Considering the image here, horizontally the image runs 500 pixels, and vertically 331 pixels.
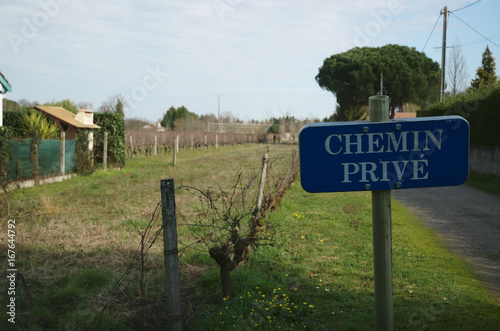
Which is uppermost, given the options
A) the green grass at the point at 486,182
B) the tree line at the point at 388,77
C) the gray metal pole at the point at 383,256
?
the tree line at the point at 388,77

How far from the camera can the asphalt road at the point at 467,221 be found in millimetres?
6192

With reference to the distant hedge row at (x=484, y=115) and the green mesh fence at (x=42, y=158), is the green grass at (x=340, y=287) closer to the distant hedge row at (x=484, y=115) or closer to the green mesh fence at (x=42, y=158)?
the green mesh fence at (x=42, y=158)

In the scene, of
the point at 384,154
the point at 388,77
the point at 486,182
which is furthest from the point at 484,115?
the point at 388,77

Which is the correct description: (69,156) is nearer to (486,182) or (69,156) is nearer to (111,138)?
(111,138)

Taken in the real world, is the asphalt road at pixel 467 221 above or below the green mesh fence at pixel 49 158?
below

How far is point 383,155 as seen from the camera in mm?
1975

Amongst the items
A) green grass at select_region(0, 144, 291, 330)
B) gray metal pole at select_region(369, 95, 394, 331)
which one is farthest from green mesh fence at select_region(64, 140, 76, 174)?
gray metal pole at select_region(369, 95, 394, 331)

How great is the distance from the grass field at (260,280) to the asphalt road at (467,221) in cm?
27

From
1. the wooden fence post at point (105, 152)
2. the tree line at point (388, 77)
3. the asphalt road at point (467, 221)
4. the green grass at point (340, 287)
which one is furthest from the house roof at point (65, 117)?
the tree line at point (388, 77)

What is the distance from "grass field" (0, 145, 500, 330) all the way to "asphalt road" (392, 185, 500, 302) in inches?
10.7

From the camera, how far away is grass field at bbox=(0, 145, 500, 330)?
13.2 ft

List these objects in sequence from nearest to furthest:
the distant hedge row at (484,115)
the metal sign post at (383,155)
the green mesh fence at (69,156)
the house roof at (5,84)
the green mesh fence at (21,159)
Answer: the metal sign post at (383,155)
the green mesh fence at (21,159)
the distant hedge row at (484,115)
the green mesh fence at (69,156)
the house roof at (5,84)

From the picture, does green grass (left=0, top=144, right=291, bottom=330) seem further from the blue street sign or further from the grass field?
the blue street sign

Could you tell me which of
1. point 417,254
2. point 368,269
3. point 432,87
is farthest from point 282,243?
point 432,87
